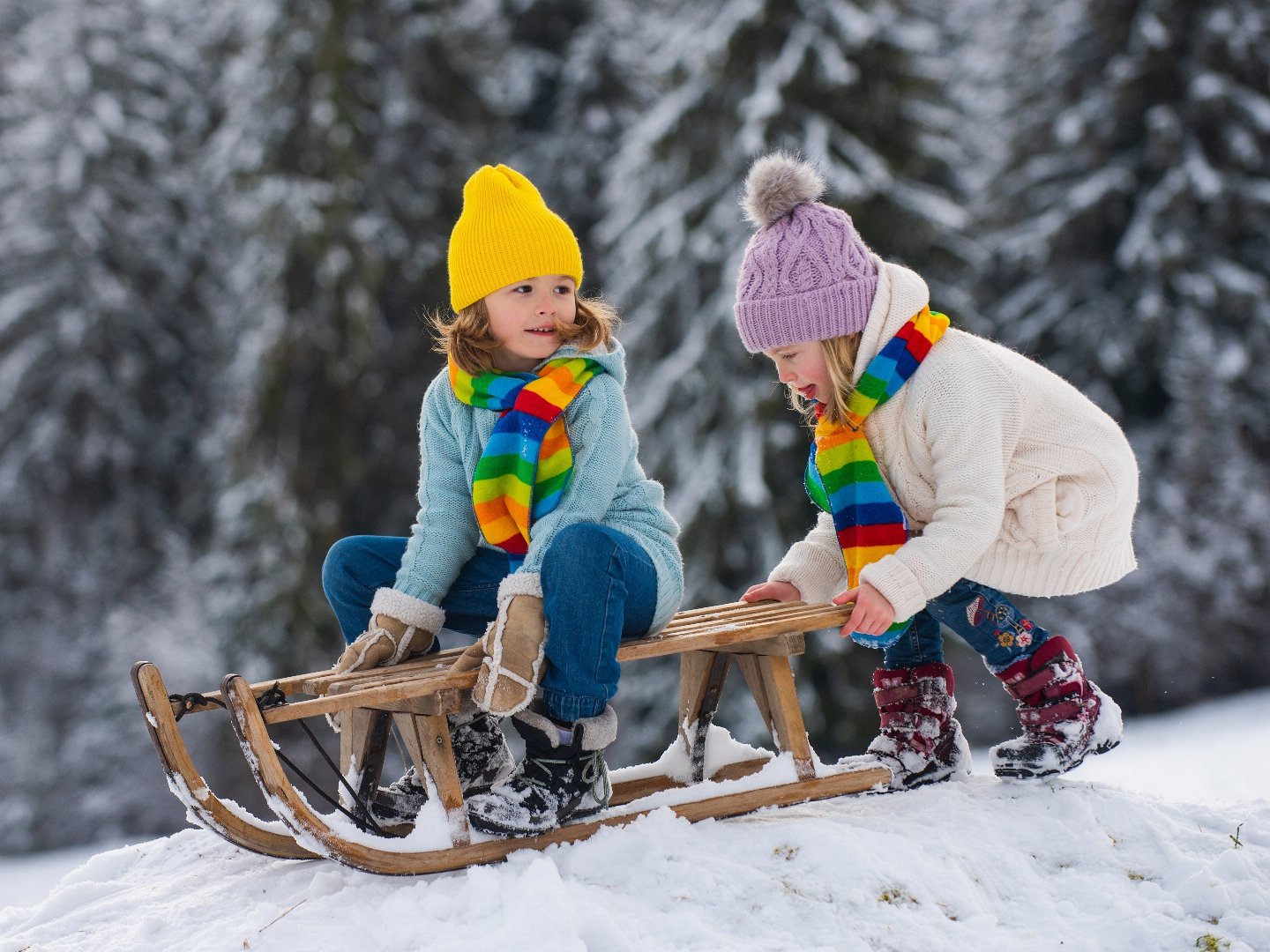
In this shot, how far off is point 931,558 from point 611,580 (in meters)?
0.78

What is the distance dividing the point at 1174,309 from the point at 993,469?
322 inches

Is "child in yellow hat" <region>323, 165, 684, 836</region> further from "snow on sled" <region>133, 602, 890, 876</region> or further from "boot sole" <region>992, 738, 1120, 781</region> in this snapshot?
"boot sole" <region>992, 738, 1120, 781</region>

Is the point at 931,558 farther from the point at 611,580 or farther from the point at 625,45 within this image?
the point at 625,45

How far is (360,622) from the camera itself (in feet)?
10.7

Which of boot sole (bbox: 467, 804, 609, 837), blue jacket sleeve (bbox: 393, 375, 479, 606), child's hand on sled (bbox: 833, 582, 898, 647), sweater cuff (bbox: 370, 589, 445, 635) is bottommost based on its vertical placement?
boot sole (bbox: 467, 804, 609, 837)

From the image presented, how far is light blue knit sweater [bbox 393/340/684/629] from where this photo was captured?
9.70 ft

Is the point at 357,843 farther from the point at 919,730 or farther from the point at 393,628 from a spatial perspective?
the point at 919,730

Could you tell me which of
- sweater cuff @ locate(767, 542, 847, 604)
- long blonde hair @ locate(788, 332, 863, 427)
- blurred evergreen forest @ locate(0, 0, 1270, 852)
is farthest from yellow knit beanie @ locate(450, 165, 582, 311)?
blurred evergreen forest @ locate(0, 0, 1270, 852)

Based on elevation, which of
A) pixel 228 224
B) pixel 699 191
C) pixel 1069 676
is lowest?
pixel 1069 676

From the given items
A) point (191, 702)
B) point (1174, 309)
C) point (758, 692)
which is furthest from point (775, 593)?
point (1174, 309)

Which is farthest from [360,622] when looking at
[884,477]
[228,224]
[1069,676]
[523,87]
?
[228,224]

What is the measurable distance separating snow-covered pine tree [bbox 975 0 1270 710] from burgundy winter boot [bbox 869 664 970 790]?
7.39m

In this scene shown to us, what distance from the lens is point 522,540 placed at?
10.0 feet

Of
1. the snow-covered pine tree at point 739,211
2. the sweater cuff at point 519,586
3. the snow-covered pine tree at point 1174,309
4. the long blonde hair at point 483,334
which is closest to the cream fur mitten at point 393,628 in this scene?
the sweater cuff at point 519,586
